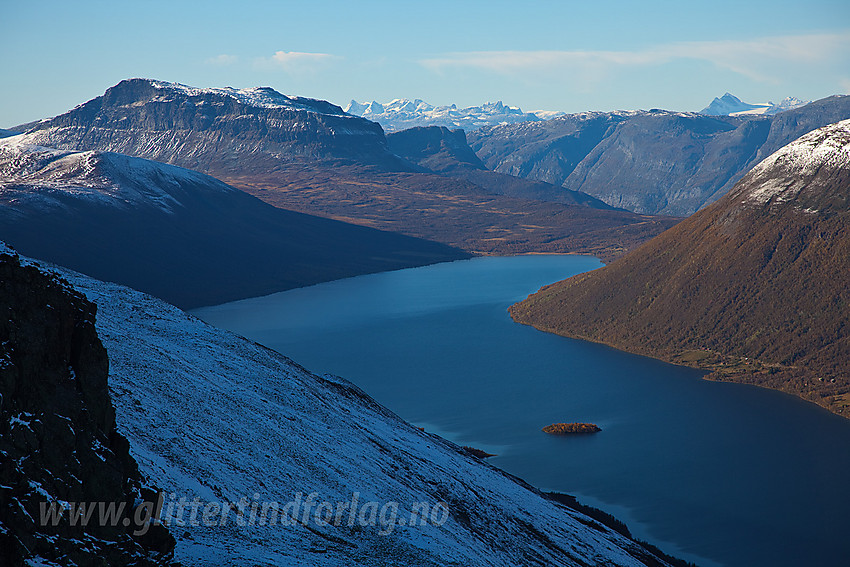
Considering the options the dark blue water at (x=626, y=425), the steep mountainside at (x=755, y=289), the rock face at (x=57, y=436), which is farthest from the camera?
the steep mountainside at (x=755, y=289)

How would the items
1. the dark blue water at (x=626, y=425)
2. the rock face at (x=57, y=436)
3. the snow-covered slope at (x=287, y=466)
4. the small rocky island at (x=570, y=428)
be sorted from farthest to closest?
the small rocky island at (x=570, y=428) → the dark blue water at (x=626, y=425) → the snow-covered slope at (x=287, y=466) → the rock face at (x=57, y=436)

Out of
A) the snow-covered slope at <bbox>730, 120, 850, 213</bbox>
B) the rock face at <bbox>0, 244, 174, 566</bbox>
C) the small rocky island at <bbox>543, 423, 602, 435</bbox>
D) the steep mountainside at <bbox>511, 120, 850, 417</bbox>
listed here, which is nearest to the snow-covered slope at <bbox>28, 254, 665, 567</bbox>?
the rock face at <bbox>0, 244, 174, 566</bbox>

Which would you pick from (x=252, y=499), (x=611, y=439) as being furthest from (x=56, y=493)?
(x=611, y=439)

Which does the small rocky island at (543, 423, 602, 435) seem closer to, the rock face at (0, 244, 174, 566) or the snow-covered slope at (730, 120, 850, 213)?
the rock face at (0, 244, 174, 566)

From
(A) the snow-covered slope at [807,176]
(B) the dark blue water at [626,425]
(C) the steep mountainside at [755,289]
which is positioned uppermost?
(A) the snow-covered slope at [807,176]

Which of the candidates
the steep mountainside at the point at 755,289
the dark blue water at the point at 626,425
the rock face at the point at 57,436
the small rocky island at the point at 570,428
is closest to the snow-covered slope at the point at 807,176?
the steep mountainside at the point at 755,289

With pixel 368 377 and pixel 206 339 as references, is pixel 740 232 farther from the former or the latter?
pixel 206 339

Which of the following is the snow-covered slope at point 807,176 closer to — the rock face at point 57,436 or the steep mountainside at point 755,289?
the steep mountainside at point 755,289

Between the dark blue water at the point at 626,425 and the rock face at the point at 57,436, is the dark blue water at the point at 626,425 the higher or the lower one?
the lower one
